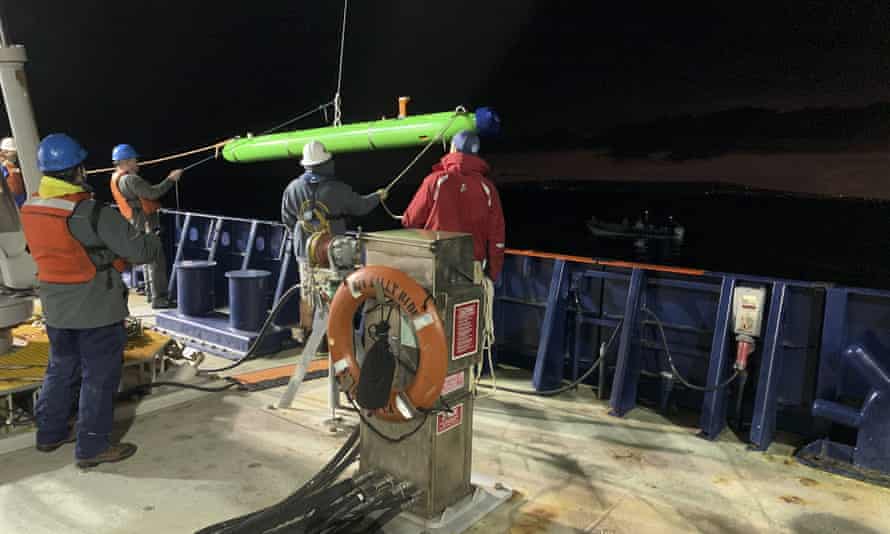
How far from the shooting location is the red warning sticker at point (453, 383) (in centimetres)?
302

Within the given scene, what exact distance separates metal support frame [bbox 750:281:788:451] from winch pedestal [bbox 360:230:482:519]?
7.17 feet

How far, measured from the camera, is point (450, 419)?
3061mm

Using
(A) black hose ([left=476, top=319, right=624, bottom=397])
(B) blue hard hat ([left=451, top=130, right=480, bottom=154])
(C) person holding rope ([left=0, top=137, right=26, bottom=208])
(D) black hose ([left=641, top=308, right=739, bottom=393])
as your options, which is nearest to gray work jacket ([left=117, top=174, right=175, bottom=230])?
(C) person holding rope ([left=0, top=137, right=26, bottom=208])

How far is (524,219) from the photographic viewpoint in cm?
6153

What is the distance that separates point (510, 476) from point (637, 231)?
48400 mm

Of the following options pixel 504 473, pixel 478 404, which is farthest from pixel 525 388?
pixel 504 473

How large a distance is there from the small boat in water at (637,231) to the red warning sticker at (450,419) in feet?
155

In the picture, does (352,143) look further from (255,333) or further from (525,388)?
(525,388)

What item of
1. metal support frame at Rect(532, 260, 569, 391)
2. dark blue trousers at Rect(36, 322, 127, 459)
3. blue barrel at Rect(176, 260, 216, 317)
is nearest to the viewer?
dark blue trousers at Rect(36, 322, 127, 459)

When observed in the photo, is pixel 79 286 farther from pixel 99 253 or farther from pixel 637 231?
pixel 637 231

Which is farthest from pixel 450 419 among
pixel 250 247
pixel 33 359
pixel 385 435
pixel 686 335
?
pixel 250 247

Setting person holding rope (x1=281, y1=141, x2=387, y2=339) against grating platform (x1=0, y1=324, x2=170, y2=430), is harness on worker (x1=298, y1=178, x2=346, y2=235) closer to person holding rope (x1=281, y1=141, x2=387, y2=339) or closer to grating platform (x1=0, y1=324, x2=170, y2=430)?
person holding rope (x1=281, y1=141, x2=387, y2=339)

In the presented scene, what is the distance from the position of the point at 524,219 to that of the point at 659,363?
57.3 metres

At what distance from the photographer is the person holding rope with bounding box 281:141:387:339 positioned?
471 centimetres
